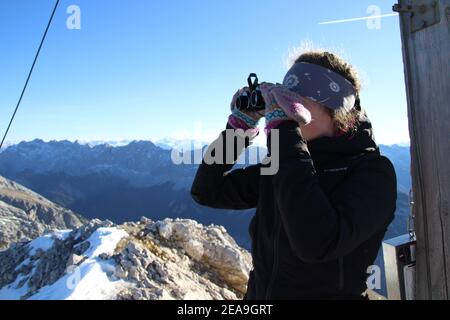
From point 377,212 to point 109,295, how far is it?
26.9 ft

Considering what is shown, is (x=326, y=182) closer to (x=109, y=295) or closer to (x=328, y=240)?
(x=328, y=240)

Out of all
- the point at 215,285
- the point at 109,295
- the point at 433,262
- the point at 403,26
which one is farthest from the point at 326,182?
the point at 215,285

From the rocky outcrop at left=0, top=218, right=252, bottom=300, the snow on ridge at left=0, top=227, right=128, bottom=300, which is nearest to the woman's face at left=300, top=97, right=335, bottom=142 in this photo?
the snow on ridge at left=0, top=227, right=128, bottom=300

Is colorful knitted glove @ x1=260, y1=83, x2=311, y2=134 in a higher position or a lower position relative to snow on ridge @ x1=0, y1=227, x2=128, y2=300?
higher

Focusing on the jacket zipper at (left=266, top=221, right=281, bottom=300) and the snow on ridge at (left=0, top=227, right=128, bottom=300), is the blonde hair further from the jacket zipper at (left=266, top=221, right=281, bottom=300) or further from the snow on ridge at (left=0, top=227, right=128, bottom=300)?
the snow on ridge at (left=0, top=227, right=128, bottom=300)

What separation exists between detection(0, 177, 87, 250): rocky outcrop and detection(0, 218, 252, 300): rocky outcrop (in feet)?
302

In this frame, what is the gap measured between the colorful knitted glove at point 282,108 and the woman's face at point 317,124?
0.11 meters

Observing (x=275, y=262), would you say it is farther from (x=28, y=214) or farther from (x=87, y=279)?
(x=28, y=214)

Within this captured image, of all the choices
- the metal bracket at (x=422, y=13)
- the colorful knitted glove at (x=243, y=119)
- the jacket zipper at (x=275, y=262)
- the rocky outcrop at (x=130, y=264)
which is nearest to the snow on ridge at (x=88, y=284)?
the rocky outcrop at (x=130, y=264)

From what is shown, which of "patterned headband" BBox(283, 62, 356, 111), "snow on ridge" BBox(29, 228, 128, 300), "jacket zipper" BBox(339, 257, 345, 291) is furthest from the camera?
"snow on ridge" BBox(29, 228, 128, 300)

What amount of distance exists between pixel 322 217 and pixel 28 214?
168 metres

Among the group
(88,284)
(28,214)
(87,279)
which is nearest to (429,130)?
(88,284)

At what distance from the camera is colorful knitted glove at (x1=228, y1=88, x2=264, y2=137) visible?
258 cm

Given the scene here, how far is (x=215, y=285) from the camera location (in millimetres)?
12414
